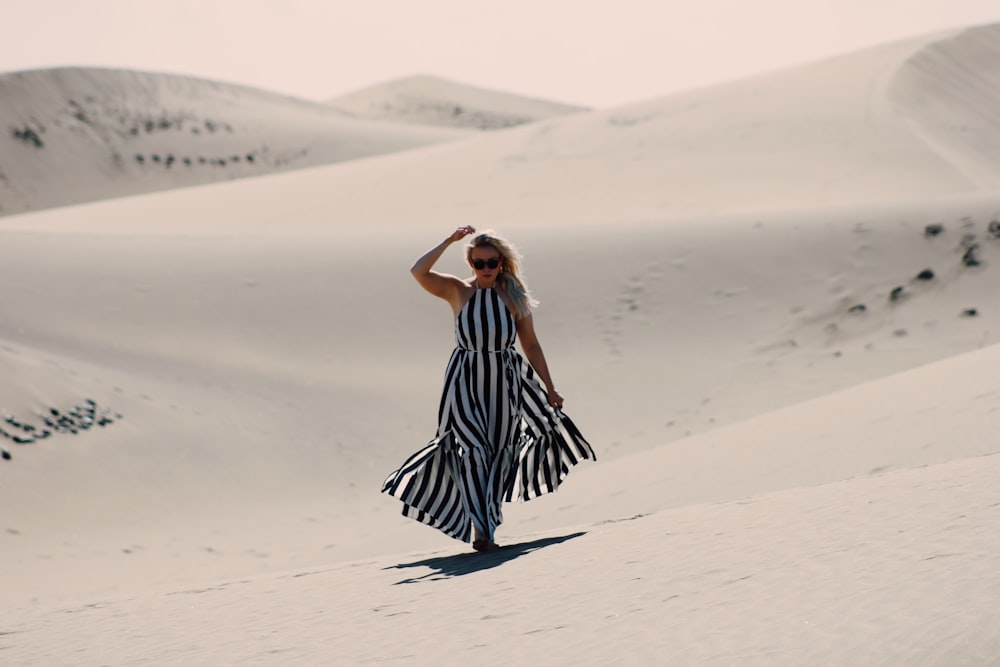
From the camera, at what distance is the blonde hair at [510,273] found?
5324 mm

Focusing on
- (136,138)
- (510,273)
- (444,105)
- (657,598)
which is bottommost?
(657,598)

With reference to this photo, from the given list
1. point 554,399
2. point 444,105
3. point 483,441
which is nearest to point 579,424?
point 554,399

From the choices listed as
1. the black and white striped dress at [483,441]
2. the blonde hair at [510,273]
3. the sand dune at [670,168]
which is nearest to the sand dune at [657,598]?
the black and white striped dress at [483,441]

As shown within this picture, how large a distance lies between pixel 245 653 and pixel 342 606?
592 mm

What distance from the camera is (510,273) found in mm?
5391

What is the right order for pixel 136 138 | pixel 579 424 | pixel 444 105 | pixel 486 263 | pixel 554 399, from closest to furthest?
pixel 486 263, pixel 554 399, pixel 579 424, pixel 136 138, pixel 444 105

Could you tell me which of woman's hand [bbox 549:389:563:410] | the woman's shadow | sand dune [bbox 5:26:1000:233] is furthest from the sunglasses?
sand dune [bbox 5:26:1000:233]

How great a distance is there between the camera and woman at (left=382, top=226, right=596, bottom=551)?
531cm

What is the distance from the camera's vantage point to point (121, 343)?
1367cm

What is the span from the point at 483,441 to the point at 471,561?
1.69ft

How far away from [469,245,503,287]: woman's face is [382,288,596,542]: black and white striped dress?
52mm

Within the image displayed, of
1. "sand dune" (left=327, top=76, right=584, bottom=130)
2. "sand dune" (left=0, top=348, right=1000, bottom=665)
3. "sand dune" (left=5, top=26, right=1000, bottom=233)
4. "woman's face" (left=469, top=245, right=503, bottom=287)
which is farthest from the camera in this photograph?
"sand dune" (left=327, top=76, right=584, bottom=130)

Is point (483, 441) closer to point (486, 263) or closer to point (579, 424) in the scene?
point (486, 263)

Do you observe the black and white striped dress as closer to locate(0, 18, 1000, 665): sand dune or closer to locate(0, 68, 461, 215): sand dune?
locate(0, 18, 1000, 665): sand dune
